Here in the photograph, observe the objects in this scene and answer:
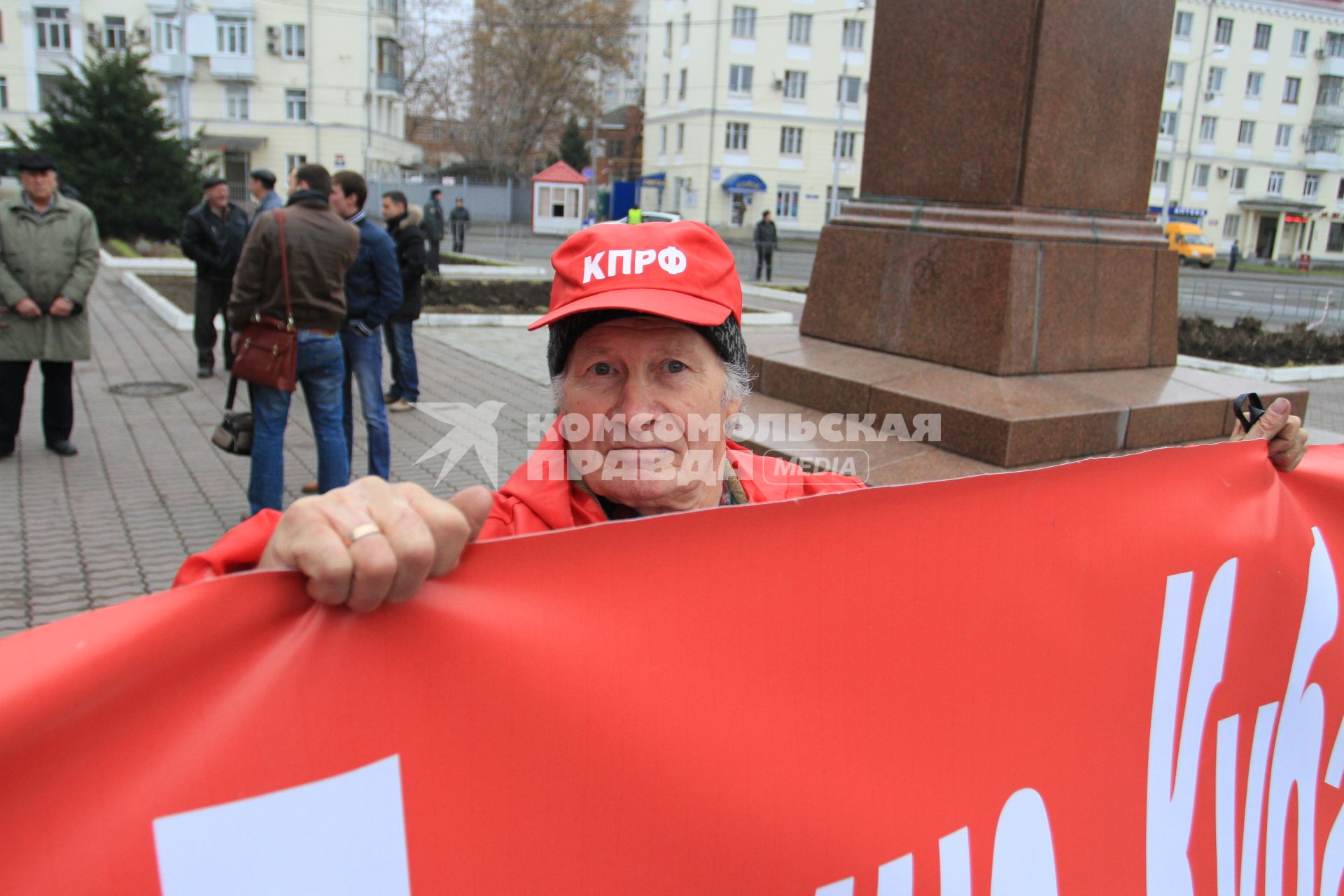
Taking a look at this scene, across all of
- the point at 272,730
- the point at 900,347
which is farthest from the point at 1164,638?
the point at 900,347

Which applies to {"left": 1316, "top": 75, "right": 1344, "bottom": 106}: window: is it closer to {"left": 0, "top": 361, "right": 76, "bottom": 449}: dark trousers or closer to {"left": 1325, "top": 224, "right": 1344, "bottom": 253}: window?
{"left": 1325, "top": 224, "right": 1344, "bottom": 253}: window

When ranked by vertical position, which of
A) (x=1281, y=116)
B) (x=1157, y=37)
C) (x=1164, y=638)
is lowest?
(x=1164, y=638)

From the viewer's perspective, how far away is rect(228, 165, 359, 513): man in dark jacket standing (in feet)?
17.9

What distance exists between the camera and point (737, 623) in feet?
4.63

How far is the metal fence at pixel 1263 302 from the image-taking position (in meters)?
24.0

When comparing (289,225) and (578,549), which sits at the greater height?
(289,225)

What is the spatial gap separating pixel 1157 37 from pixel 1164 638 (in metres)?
4.81

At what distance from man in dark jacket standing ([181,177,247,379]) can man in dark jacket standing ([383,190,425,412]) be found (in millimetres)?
1721

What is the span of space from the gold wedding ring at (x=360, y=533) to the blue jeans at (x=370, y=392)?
5.77m

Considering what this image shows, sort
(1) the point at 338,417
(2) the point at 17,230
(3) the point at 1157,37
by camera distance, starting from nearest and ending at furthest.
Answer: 1. (3) the point at 1157,37
2. (1) the point at 338,417
3. (2) the point at 17,230

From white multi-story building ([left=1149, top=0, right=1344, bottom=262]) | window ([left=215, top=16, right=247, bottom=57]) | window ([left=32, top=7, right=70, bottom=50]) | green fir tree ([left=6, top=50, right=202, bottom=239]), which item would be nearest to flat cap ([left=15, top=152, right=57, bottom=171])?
green fir tree ([left=6, top=50, right=202, bottom=239])

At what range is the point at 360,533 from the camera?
1038 mm

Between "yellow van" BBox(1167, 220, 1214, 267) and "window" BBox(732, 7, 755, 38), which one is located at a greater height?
"window" BBox(732, 7, 755, 38)

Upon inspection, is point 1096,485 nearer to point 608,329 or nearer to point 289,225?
point 608,329
